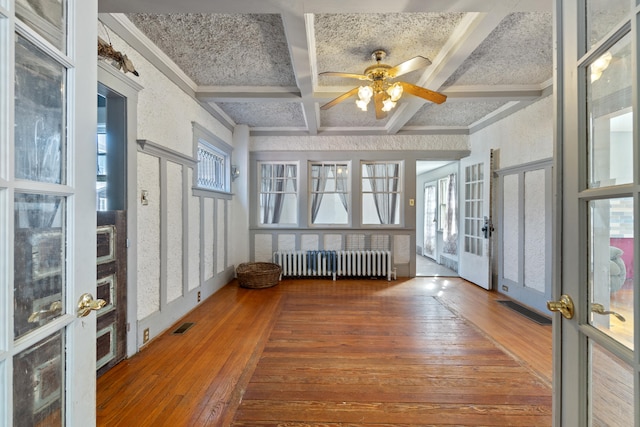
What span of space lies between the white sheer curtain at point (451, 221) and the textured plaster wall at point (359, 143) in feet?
3.33

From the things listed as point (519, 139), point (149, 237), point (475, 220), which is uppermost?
point (519, 139)

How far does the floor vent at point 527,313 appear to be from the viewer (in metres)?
2.94

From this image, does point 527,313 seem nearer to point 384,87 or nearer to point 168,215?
point 384,87

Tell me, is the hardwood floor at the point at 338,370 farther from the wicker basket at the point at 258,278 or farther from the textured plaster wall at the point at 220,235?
the textured plaster wall at the point at 220,235

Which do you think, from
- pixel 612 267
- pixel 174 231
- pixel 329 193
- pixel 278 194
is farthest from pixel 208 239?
pixel 612 267

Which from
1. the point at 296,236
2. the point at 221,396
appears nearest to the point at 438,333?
the point at 221,396

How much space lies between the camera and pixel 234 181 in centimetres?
455

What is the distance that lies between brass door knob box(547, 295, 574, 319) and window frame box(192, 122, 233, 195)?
3284 millimetres

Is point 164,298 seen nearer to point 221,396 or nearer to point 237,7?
point 221,396

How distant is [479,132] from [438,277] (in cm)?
250

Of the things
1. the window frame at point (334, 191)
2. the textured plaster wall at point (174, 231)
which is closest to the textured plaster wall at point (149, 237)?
the textured plaster wall at point (174, 231)

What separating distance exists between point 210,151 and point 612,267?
4.07 metres

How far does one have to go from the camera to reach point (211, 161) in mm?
3957

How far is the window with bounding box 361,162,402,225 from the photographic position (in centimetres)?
491
